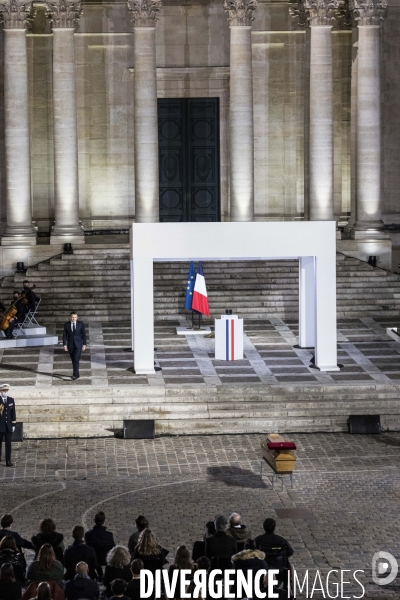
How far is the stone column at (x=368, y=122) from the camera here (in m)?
50.2

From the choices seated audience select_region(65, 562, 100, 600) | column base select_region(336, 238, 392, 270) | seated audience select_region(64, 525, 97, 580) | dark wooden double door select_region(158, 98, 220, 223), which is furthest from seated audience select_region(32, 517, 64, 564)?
dark wooden double door select_region(158, 98, 220, 223)

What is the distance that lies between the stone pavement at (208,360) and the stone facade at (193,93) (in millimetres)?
9448

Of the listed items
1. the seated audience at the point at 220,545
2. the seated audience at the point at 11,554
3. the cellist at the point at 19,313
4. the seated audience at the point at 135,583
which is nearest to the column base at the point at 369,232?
the cellist at the point at 19,313

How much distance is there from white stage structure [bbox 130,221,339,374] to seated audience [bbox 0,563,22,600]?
19007mm

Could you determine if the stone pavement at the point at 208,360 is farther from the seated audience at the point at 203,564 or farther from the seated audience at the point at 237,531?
the seated audience at the point at 203,564

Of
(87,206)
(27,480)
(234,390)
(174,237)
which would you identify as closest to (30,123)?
(87,206)

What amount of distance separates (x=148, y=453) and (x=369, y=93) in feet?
75.4

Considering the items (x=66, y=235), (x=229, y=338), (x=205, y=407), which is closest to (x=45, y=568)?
(x=205, y=407)

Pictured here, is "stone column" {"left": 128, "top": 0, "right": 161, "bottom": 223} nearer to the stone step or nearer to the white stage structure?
the white stage structure

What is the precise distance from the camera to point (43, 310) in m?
46.8

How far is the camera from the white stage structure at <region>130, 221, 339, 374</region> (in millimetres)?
37156

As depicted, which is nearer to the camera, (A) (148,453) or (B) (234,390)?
(A) (148,453)

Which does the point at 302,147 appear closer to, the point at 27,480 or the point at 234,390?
the point at 234,390

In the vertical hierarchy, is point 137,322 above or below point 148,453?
above
